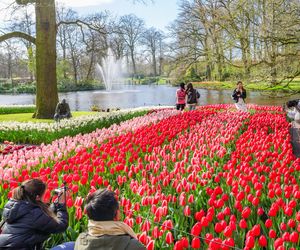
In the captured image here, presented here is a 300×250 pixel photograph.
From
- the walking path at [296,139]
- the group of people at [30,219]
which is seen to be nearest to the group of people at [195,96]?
the walking path at [296,139]

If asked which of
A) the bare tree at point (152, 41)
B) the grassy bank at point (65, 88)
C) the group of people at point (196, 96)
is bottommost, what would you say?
the group of people at point (196, 96)

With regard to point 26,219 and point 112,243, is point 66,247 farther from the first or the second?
point 112,243

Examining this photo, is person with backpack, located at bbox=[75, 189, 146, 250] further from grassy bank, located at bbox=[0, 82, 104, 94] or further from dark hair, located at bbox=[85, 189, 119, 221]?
grassy bank, located at bbox=[0, 82, 104, 94]

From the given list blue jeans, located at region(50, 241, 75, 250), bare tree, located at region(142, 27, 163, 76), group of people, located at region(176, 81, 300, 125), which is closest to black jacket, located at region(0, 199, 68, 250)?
blue jeans, located at region(50, 241, 75, 250)

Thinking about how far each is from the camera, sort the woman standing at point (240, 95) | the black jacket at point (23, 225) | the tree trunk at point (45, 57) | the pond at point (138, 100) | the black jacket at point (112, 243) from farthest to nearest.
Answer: the pond at point (138, 100)
the tree trunk at point (45, 57)
the woman standing at point (240, 95)
the black jacket at point (23, 225)
the black jacket at point (112, 243)

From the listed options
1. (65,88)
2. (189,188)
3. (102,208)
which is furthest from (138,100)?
(102,208)

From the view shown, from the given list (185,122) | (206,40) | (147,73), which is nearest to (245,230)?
(185,122)

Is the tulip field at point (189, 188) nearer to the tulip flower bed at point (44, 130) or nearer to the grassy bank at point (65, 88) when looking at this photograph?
the tulip flower bed at point (44, 130)

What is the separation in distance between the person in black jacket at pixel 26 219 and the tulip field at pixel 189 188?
1.39 feet

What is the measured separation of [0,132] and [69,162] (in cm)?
658

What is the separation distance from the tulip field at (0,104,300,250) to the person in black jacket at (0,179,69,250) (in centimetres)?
42

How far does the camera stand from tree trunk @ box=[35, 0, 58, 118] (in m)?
16.1

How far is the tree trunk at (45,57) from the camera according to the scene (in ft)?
53.0

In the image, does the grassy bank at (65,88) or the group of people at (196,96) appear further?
the grassy bank at (65,88)
